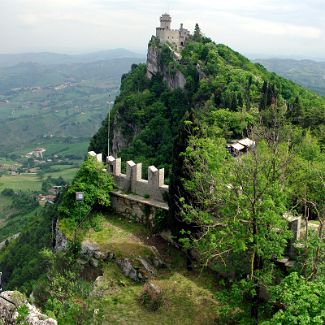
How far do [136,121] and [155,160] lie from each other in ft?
70.8

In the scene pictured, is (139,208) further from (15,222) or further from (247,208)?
(15,222)

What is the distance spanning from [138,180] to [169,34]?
79792mm

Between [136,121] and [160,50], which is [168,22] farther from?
[136,121]

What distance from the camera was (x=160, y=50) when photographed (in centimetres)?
9362

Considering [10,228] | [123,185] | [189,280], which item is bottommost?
[10,228]

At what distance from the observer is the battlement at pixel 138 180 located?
78.8ft

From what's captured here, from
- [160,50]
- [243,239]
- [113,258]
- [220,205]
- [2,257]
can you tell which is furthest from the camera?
[160,50]

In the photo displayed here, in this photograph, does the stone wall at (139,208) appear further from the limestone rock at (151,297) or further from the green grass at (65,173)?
the green grass at (65,173)

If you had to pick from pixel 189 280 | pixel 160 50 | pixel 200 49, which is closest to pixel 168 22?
pixel 160 50

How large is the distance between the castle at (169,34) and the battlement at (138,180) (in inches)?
2984

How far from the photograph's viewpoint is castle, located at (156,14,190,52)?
99062mm

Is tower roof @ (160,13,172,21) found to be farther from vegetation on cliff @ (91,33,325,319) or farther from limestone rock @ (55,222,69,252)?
limestone rock @ (55,222,69,252)

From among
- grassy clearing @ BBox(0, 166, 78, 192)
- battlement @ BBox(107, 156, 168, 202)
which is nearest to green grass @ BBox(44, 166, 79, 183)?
grassy clearing @ BBox(0, 166, 78, 192)

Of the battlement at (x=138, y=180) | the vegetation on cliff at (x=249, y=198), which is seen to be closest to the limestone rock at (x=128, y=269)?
the vegetation on cliff at (x=249, y=198)
